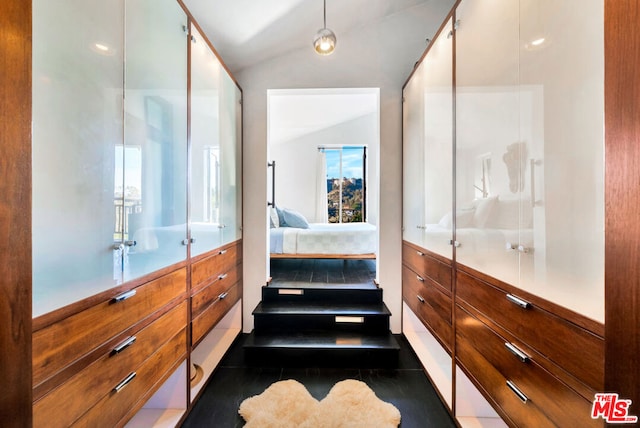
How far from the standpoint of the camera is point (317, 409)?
1782 mm

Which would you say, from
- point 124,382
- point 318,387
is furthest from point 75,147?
point 318,387

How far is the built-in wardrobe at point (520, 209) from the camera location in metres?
0.81

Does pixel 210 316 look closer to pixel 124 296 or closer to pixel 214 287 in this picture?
pixel 214 287

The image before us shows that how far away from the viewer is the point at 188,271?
1.69 metres

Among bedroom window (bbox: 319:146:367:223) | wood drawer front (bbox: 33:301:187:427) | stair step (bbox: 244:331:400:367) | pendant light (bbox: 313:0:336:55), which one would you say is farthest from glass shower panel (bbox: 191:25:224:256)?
bedroom window (bbox: 319:146:367:223)

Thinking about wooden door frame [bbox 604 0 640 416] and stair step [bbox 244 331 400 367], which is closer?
wooden door frame [bbox 604 0 640 416]

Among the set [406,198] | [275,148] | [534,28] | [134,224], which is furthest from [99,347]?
[275,148]

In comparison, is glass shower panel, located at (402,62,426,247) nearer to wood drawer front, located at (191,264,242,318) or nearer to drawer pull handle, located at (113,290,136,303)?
wood drawer front, located at (191,264,242,318)

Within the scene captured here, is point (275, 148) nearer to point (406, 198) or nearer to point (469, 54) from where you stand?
point (406, 198)

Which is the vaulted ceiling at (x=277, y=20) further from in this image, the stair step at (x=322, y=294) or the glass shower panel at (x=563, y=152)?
the stair step at (x=322, y=294)

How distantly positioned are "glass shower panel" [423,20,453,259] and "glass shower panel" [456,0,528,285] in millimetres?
110

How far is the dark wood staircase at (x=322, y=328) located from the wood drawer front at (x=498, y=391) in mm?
876

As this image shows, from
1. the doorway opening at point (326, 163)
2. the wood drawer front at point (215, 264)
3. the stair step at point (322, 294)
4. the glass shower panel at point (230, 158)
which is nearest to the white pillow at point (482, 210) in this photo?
the stair step at point (322, 294)

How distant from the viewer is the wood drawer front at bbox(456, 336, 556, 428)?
100 centimetres
